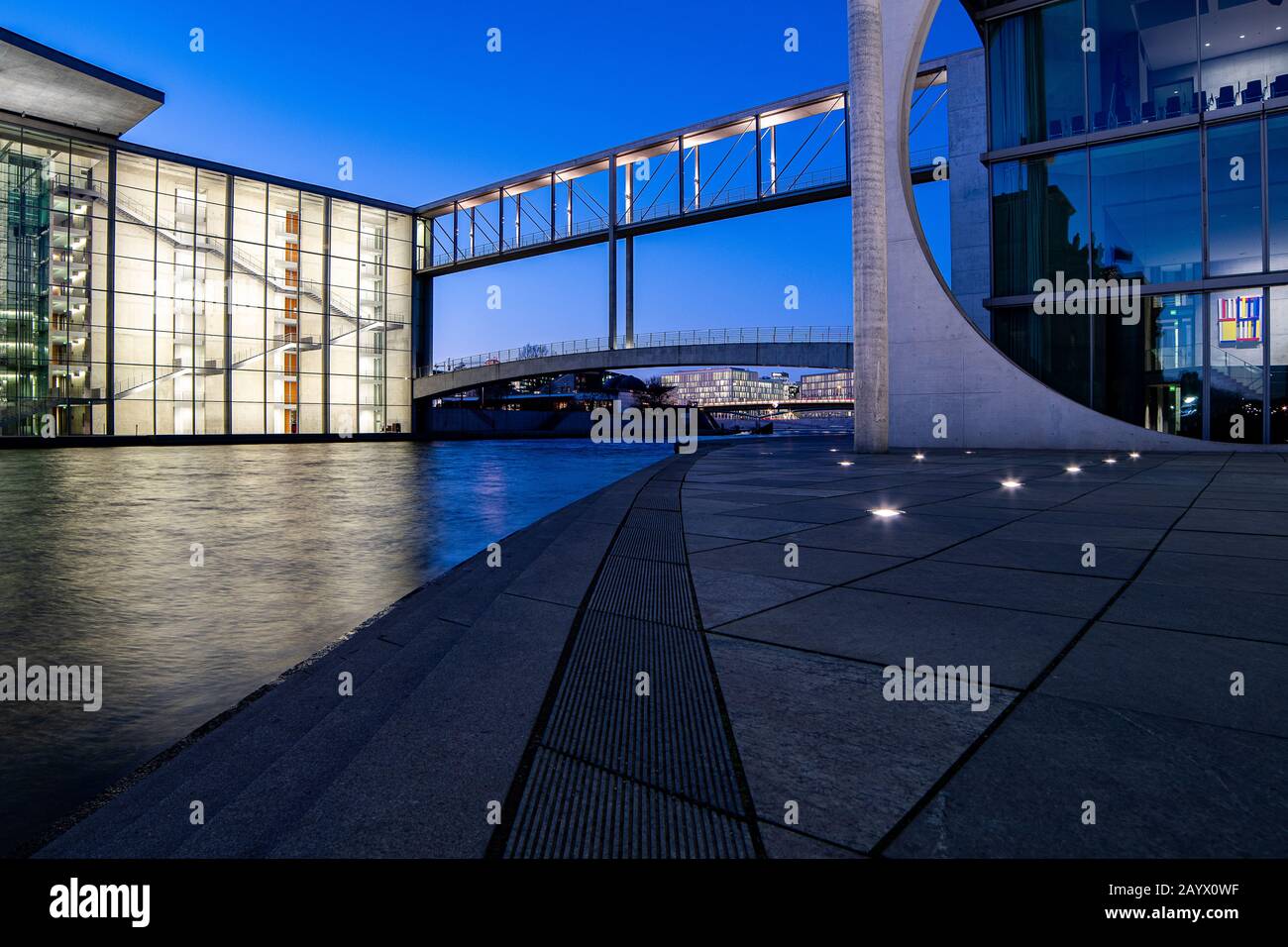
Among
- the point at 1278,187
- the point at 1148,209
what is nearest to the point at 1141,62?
the point at 1148,209

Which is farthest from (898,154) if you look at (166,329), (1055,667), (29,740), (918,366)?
(166,329)

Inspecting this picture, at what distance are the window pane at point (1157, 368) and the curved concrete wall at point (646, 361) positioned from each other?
840 inches

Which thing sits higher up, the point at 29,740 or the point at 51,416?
the point at 51,416

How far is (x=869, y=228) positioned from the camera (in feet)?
67.7

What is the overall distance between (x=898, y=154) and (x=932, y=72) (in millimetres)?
17364

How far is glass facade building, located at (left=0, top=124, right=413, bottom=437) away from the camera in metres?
40.1

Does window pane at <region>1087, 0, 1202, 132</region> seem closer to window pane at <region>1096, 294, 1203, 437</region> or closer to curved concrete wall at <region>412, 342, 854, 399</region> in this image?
window pane at <region>1096, 294, 1203, 437</region>

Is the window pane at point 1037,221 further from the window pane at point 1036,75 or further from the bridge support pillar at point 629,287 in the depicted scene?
the bridge support pillar at point 629,287

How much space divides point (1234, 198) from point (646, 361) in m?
39.0

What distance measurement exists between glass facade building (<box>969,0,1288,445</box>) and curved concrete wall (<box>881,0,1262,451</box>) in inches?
84.1

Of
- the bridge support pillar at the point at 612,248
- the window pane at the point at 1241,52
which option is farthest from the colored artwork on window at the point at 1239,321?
the bridge support pillar at the point at 612,248

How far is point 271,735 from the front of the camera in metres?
3.07
